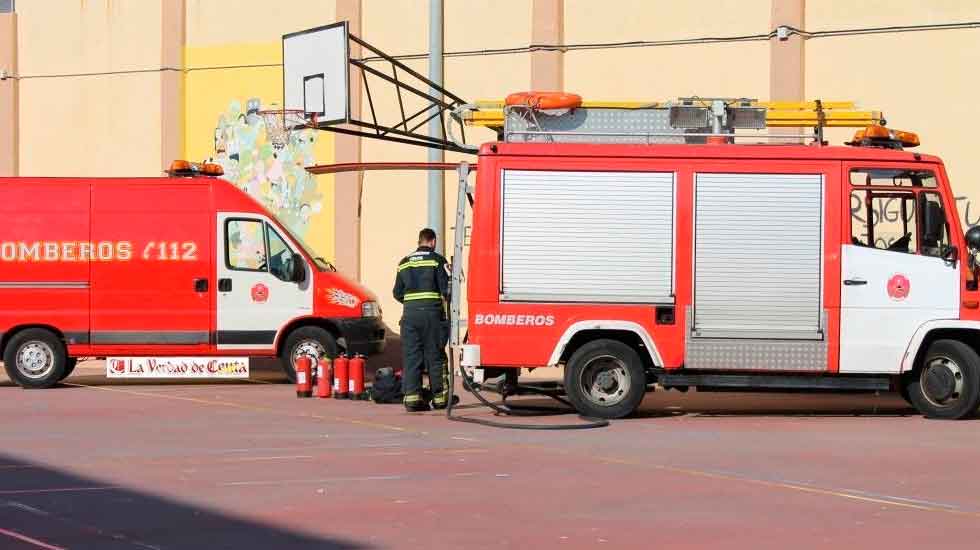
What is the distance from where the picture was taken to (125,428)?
15281mm

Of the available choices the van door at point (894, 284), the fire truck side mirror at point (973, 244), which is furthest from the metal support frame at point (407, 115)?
the fire truck side mirror at point (973, 244)

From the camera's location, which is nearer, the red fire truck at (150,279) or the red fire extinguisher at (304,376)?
the red fire extinguisher at (304,376)

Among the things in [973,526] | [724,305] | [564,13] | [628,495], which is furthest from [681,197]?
[564,13]

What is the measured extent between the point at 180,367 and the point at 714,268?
7.48m

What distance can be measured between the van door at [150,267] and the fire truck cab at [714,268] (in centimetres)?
578

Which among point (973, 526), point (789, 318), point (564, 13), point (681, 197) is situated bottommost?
point (973, 526)

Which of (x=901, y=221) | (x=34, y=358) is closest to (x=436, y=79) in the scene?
(x=34, y=358)

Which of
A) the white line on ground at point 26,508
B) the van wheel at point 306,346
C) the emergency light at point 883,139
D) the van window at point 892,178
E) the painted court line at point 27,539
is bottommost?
the painted court line at point 27,539

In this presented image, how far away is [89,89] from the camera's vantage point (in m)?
28.8

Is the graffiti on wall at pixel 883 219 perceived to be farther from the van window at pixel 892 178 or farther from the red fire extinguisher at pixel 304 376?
the red fire extinguisher at pixel 304 376

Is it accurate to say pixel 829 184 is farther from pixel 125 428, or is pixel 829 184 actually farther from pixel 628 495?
pixel 125 428

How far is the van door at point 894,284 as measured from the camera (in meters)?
16.0

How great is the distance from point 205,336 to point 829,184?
8.47 meters

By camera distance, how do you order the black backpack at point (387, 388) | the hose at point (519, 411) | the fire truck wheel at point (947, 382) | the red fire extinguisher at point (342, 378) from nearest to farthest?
the hose at point (519, 411), the fire truck wheel at point (947, 382), the black backpack at point (387, 388), the red fire extinguisher at point (342, 378)
